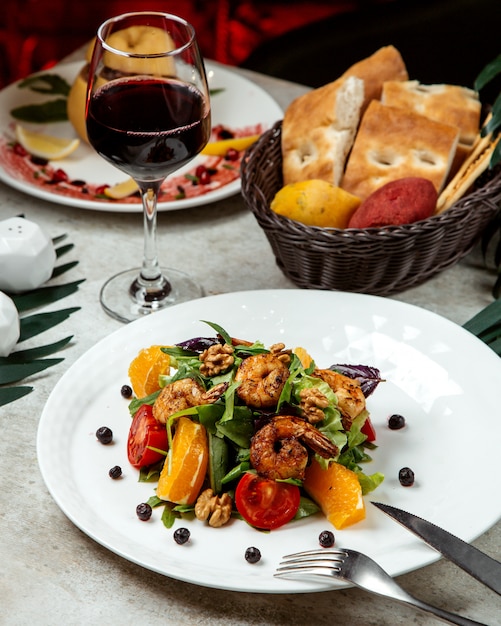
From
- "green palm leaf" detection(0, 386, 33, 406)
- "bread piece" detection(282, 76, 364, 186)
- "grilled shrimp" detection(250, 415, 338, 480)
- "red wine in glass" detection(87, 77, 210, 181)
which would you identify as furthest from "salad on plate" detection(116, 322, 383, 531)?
"bread piece" detection(282, 76, 364, 186)

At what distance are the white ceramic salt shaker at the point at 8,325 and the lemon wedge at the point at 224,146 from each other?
2.27 feet

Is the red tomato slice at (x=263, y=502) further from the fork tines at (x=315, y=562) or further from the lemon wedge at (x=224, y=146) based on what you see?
the lemon wedge at (x=224, y=146)

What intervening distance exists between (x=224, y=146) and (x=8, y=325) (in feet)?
2.49

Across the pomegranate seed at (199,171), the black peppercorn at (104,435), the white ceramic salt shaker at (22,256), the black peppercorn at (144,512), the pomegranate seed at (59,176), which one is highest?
the black peppercorn at (144,512)

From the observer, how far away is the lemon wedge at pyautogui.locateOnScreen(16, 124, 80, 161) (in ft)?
6.32

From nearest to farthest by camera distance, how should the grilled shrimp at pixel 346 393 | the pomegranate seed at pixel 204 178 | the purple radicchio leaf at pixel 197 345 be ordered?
the grilled shrimp at pixel 346 393, the purple radicchio leaf at pixel 197 345, the pomegranate seed at pixel 204 178

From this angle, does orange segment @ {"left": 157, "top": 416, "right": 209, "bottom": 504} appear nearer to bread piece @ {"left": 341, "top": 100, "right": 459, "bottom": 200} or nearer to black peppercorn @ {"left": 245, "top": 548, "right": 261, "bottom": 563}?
black peppercorn @ {"left": 245, "top": 548, "right": 261, "bottom": 563}

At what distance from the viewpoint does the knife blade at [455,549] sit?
0.97m

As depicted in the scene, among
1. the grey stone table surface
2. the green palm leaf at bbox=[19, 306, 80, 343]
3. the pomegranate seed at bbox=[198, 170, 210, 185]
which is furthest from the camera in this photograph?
the pomegranate seed at bbox=[198, 170, 210, 185]

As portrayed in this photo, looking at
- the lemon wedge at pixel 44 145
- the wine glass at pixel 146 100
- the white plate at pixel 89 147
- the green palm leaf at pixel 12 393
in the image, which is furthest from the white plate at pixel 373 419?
the lemon wedge at pixel 44 145

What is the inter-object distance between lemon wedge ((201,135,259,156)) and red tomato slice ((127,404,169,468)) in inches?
35.3

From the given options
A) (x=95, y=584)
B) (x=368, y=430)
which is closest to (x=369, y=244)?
(x=368, y=430)

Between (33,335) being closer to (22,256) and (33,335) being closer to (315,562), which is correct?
(22,256)

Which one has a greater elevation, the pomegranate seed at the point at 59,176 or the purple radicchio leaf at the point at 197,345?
the purple radicchio leaf at the point at 197,345
